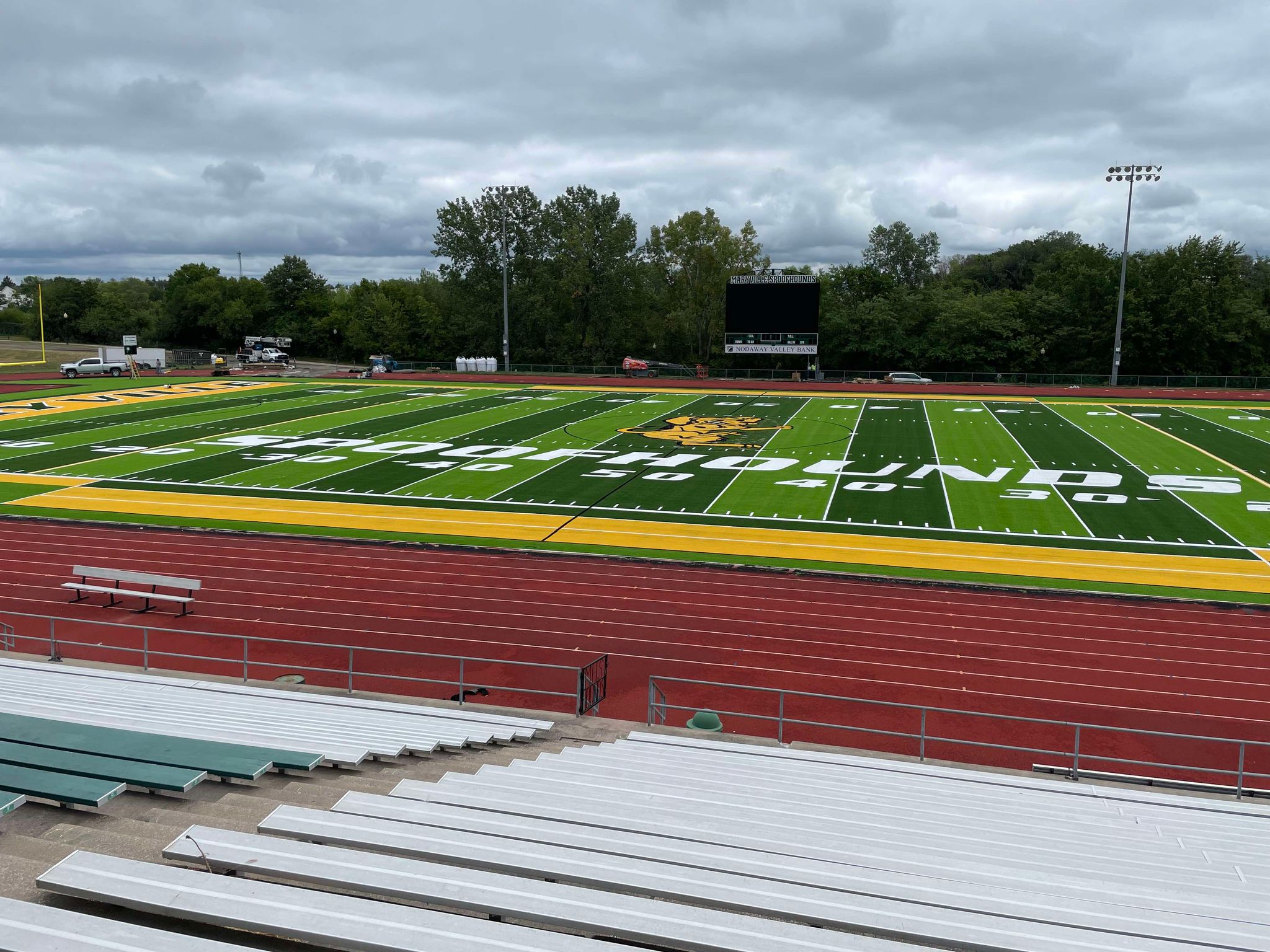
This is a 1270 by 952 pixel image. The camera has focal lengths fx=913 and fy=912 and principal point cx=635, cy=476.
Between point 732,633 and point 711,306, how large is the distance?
70.2 meters

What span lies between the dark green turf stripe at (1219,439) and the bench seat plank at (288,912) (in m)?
37.0

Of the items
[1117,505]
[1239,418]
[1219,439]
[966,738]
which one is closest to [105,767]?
[966,738]

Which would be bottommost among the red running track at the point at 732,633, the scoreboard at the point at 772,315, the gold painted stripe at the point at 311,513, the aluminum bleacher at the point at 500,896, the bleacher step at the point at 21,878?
the red running track at the point at 732,633

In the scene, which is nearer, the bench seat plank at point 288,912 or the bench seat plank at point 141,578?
the bench seat plank at point 288,912

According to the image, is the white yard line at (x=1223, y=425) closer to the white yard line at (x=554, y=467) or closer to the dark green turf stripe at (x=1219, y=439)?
the dark green turf stripe at (x=1219, y=439)

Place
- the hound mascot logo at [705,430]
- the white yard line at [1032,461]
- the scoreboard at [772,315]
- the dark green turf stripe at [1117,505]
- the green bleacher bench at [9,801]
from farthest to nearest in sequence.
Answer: the scoreboard at [772,315] → the hound mascot logo at [705,430] → the white yard line at [1032,461] → the dark green turf stripe at [1117,505] → the green bleacher bench at [9,801]

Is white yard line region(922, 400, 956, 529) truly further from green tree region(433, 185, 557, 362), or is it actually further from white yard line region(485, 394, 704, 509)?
green tree region(433, 185, 557, 362)

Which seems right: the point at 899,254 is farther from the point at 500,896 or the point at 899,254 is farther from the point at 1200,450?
the point at 500,896

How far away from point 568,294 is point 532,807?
81.5m

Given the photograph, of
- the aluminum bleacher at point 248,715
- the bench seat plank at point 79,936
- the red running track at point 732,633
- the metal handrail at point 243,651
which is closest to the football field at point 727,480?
the red running track at point 732,633

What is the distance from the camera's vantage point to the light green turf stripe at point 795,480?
28953 millimetres

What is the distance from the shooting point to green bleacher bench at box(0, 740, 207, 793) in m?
6.81

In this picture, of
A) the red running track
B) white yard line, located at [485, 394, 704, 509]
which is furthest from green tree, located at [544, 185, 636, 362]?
the red running track

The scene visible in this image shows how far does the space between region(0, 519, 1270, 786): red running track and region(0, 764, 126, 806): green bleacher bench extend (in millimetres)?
7746
